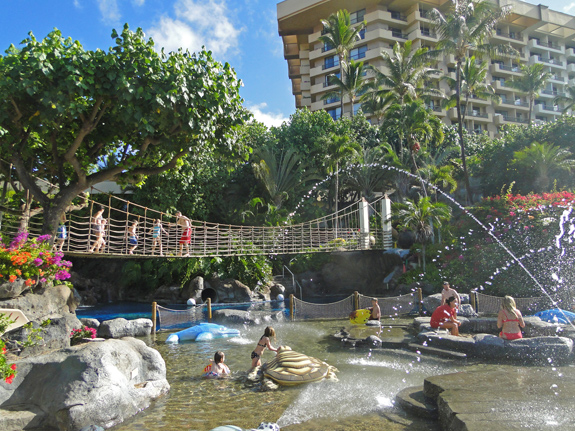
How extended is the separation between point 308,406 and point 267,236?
12889mm

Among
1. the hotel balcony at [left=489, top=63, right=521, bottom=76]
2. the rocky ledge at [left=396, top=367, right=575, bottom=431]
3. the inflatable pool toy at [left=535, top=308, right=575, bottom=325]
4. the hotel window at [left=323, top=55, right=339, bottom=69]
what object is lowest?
the rocky ledge at [left=396, top=367, right=575, bottom=431]

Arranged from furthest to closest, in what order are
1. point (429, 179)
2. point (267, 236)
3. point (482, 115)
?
1. point (482, 115)
2. point (429, 179)
3. point (267, 236)

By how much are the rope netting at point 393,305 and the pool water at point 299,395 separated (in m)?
3.42

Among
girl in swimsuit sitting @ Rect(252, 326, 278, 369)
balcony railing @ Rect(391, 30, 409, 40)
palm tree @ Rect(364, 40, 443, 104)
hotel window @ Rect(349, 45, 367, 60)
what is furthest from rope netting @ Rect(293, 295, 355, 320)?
balcony railing @ Rect(391, 30, 409, 40)

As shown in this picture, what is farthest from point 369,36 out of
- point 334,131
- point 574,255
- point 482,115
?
point 574,255

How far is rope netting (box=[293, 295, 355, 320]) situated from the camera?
11742 mm

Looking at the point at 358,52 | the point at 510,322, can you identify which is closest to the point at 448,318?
the point at 510,322

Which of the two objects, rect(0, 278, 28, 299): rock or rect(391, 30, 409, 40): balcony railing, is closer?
rect(0, 278, 28, 299): rock

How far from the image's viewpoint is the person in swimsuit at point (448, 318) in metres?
8.26

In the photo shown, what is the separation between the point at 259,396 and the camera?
5633mm

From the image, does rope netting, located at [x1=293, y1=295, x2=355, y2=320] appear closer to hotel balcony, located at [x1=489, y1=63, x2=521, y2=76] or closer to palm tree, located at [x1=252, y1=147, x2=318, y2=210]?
palm tree, located at [x1=252, y1=147, x2=318, y2=210]

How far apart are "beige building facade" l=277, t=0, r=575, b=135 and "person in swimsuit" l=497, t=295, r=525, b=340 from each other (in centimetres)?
2913

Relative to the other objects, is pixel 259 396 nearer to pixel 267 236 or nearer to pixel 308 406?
pixel 308 406

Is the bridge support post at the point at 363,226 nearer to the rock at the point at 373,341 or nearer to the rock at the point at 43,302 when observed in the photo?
the rock at the point at 373,341
